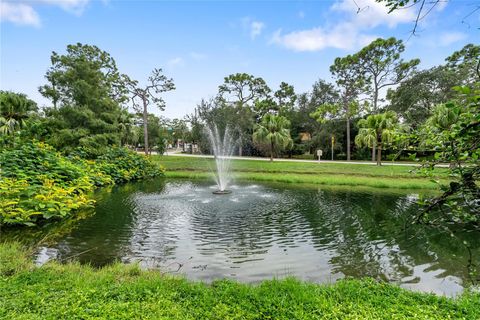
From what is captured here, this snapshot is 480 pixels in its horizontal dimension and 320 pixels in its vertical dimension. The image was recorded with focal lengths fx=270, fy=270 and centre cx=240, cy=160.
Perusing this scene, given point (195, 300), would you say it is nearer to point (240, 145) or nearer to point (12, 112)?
point (12, 112)

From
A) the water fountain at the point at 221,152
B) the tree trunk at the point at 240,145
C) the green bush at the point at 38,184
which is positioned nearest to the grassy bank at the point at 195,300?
the green bush at the point at 38,184

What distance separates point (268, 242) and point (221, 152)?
21531 millimetres

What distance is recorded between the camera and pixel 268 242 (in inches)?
250

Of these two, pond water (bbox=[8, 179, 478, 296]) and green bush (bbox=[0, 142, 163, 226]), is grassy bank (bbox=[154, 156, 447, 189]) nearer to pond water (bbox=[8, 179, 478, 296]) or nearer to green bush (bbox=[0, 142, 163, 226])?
pond water (bbox=[8, 179, 478, 296])

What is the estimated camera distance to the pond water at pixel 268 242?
4832 millimetres

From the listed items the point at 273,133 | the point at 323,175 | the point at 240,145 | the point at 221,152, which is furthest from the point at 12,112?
the point at 323,175

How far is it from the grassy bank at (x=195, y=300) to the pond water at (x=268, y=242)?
85 centimetres

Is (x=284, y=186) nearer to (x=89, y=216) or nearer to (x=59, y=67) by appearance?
(x=89, y=216)

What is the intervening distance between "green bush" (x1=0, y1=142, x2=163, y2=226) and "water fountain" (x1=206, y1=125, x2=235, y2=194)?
5770 mm

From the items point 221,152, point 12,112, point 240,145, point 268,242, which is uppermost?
point 12,112

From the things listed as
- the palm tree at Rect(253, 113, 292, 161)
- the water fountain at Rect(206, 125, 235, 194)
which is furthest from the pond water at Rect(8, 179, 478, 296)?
the palm tree at Rect(253, 113, 292, 161)

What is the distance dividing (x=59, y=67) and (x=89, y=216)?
1505 cm

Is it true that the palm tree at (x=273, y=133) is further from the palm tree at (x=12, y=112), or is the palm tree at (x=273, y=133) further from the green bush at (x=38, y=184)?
the palm tree at (x=12, y=112)

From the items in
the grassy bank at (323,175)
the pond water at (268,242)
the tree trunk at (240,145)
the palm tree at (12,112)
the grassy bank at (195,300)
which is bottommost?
the pond water at (268,242)
